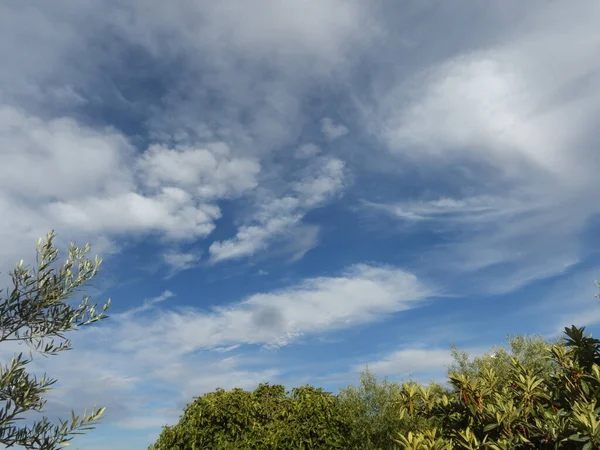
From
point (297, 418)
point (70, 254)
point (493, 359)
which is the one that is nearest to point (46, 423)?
point (70, 254)

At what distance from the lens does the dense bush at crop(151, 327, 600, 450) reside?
9.20m

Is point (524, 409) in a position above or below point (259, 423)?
below

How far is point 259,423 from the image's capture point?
18.1 meters

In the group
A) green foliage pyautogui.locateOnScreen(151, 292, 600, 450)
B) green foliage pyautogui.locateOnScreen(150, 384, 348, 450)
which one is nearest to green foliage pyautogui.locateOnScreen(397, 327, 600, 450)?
green foliage pyautogui.locateOnScreen(151, 292, 600, 450)

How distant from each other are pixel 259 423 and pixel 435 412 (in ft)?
30.4

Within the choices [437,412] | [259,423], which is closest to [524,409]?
[437,412]

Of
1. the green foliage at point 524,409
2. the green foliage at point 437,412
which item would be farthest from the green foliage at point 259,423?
the green foliage at point 524,409

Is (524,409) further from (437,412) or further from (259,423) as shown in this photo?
(259,423)

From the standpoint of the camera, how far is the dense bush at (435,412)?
920 cm

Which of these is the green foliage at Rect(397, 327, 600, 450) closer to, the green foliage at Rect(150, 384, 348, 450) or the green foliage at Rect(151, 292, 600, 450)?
the green foliage at Rect(151, 292, 600, 450)

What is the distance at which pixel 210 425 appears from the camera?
1844 cm

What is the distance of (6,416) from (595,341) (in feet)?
44.5

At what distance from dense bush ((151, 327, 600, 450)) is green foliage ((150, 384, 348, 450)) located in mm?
39

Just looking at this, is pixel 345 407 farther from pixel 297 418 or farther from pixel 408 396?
pixel 408 396
